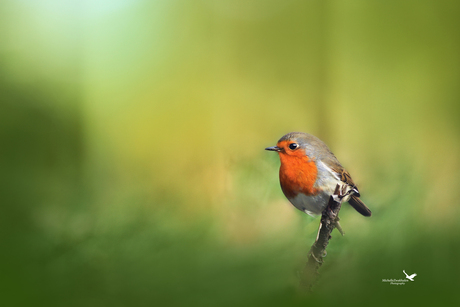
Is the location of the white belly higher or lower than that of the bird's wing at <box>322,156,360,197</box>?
lower

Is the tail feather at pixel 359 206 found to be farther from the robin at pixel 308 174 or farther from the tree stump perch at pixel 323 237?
the tree stump perch at pixel 323 237

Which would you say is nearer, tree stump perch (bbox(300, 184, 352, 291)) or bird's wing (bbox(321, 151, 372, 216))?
tree stump perch (bbox(300, 184, 352, 291))

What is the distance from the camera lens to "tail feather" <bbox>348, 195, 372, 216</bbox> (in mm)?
736

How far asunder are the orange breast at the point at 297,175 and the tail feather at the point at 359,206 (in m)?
0.08

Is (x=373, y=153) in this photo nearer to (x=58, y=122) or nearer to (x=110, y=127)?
(x=110, y=127)

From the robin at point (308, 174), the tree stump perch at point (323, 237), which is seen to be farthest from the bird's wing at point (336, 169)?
the tree stump perch at point (323, 237)

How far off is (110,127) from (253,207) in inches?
37.3

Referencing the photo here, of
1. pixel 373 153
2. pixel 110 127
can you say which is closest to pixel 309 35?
pixel 373 153

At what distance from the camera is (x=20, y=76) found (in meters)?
1.42

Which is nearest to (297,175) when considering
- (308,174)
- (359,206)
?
(308,174)

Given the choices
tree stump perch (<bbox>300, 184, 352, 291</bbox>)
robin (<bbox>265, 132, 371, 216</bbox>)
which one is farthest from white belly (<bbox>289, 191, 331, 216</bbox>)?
tree stump perch (<bbox>300, 184, 352, 291</bbox>)

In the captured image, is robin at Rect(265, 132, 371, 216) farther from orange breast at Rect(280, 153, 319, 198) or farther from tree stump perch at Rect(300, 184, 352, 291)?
tree stump perch at Rect(300, 184, 352, 291)

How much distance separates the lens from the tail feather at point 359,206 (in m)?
0.74

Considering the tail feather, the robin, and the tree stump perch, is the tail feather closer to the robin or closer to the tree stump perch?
the robin
